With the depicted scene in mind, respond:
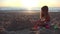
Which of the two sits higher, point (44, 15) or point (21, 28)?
point (44, 15)

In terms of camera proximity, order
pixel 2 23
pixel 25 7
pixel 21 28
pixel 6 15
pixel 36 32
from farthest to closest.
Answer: pixel 25 7 < pixel 6 15 < pixel 2 23 < pixel 21 28 < pixel 36 32

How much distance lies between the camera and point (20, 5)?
2.25 m

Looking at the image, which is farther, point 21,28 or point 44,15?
point 21,28

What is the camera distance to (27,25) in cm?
167

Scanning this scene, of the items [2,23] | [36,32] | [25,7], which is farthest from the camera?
[25,7]

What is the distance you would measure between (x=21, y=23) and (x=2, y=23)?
0.20 meters

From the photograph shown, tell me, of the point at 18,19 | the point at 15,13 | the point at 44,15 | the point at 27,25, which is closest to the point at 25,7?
the point at 15,13

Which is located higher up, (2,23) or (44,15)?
(44,15)

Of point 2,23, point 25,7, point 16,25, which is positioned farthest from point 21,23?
point 25,7

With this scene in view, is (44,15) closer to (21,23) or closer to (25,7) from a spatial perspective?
(21,23)

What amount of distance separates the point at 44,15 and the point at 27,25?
12.8 inches

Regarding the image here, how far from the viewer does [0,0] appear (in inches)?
88.1

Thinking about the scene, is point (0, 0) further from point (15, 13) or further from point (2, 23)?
point (2, 23)

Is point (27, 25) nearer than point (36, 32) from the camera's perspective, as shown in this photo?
No
